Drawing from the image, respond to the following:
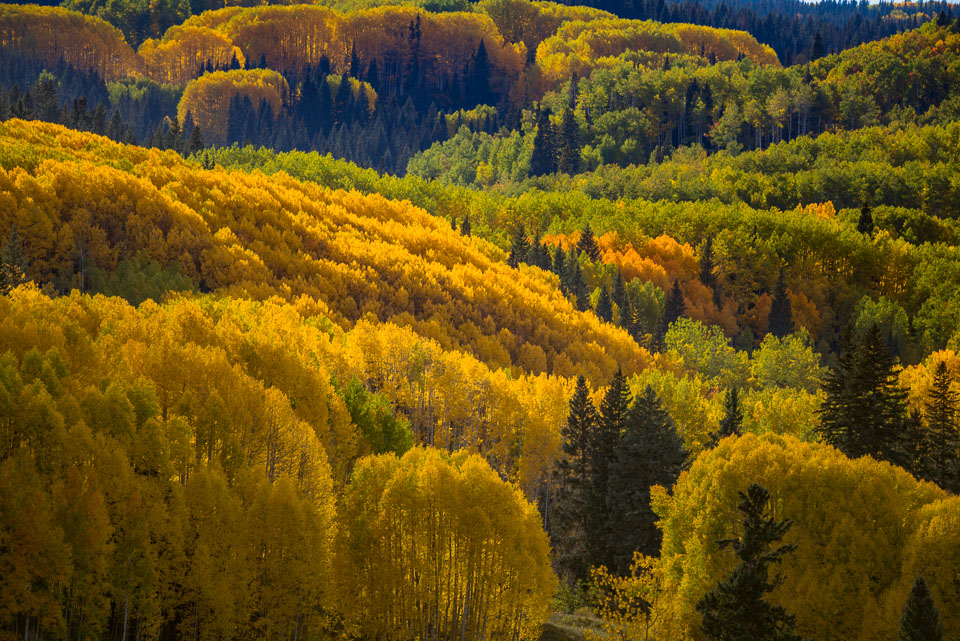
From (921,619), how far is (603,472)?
3764 cm

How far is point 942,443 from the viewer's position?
84.8 m

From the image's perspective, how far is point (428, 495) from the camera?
218 ft

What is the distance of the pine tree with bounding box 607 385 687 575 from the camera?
81.7 meters

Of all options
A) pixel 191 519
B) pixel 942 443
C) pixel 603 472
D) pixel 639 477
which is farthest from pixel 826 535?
pixel 191 519

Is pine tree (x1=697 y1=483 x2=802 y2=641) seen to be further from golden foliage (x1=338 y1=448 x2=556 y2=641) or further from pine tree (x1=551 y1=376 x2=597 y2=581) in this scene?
pine tree (x1=551 y1=376 x2=597 y2=581)

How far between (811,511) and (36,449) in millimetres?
46596

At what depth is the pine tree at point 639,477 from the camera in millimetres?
81688

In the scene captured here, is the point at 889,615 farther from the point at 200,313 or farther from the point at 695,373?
the point at 695,373

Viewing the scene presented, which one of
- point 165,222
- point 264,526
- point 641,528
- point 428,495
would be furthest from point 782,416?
point 165,222

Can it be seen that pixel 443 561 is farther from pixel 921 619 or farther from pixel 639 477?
pixel 921 619

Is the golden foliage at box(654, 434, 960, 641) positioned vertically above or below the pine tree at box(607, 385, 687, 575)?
above

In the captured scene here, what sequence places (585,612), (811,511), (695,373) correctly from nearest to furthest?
(811,511), (585,612), (695,373)

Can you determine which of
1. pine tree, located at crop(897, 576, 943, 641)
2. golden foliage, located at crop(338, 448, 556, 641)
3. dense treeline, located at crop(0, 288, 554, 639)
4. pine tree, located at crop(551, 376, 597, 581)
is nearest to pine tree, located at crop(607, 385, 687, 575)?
pine tree, located at crop(551, 376, 597, 581)

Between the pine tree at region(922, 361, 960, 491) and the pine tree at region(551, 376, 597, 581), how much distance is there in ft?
87.7
